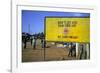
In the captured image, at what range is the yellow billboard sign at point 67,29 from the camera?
6.01 feet

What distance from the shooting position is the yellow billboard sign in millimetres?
1833

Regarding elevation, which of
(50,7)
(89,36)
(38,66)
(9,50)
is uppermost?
(50,7)

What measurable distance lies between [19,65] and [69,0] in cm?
76

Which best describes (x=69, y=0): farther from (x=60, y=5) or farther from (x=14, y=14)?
(x=14, y=14)

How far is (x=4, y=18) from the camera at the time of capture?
1.70 meters

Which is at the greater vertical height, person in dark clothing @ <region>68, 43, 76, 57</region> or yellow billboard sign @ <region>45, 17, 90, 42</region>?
yellow billboard sign @ <region>45, 17, 90, 42</region>

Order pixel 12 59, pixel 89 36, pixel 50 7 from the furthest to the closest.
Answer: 1. pixel 89 36
2. pixel 50 7
3. pixel 12 59

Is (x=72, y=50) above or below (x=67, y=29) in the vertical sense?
below

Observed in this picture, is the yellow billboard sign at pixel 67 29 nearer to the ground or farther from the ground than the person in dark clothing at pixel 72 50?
farther from the ground

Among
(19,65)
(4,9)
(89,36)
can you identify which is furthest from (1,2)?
(89,36)

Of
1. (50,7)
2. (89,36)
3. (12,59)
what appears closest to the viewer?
(12,59)

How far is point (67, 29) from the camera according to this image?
1884mm

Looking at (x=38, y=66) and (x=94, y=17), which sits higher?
(x=94, y=17)

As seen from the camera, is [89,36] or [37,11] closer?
[37,11]
